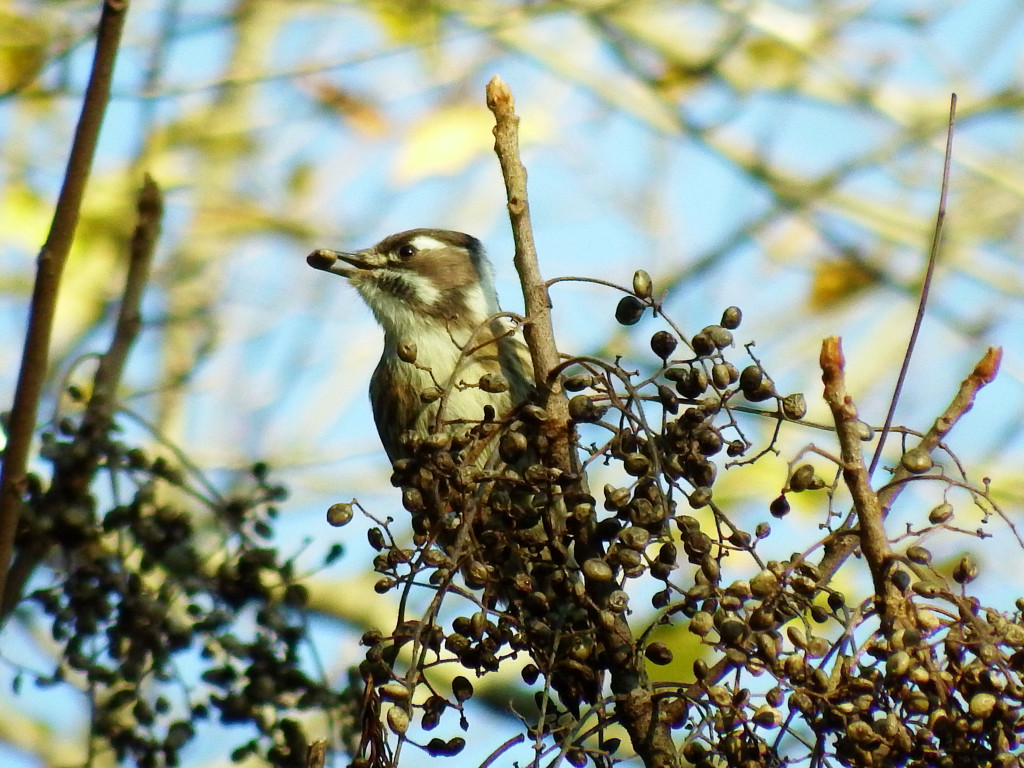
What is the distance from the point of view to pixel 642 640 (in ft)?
8.53

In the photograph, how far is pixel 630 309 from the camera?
9.78 ft

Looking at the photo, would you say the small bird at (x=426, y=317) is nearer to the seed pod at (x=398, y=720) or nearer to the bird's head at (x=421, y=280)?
the bird's head at (x=421, y=280)

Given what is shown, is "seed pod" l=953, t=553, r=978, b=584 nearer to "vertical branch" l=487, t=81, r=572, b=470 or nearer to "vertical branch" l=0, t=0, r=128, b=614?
"vertical branch" l=487, t=81, r=572, b=470

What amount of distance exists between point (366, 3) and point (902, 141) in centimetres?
312

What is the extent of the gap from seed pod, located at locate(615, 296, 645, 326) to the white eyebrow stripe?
10.1 feet

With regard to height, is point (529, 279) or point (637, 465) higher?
point (529, 279)

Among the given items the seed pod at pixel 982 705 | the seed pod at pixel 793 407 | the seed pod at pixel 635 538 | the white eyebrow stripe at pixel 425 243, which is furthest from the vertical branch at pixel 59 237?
the white eyebrow stripe at pixel 425 243

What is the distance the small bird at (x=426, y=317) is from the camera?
5.15 metres

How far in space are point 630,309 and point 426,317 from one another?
2.77 metres

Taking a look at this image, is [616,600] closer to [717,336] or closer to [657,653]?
[657,653]

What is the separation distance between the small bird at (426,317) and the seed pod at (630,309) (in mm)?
1990

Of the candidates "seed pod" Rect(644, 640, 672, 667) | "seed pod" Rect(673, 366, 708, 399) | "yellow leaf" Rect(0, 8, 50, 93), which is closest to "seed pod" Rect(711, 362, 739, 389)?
"seed pod" Rect(673, 366, 708, 399)

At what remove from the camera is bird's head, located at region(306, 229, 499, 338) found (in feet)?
18.7

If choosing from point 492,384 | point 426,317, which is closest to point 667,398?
point 492,384
